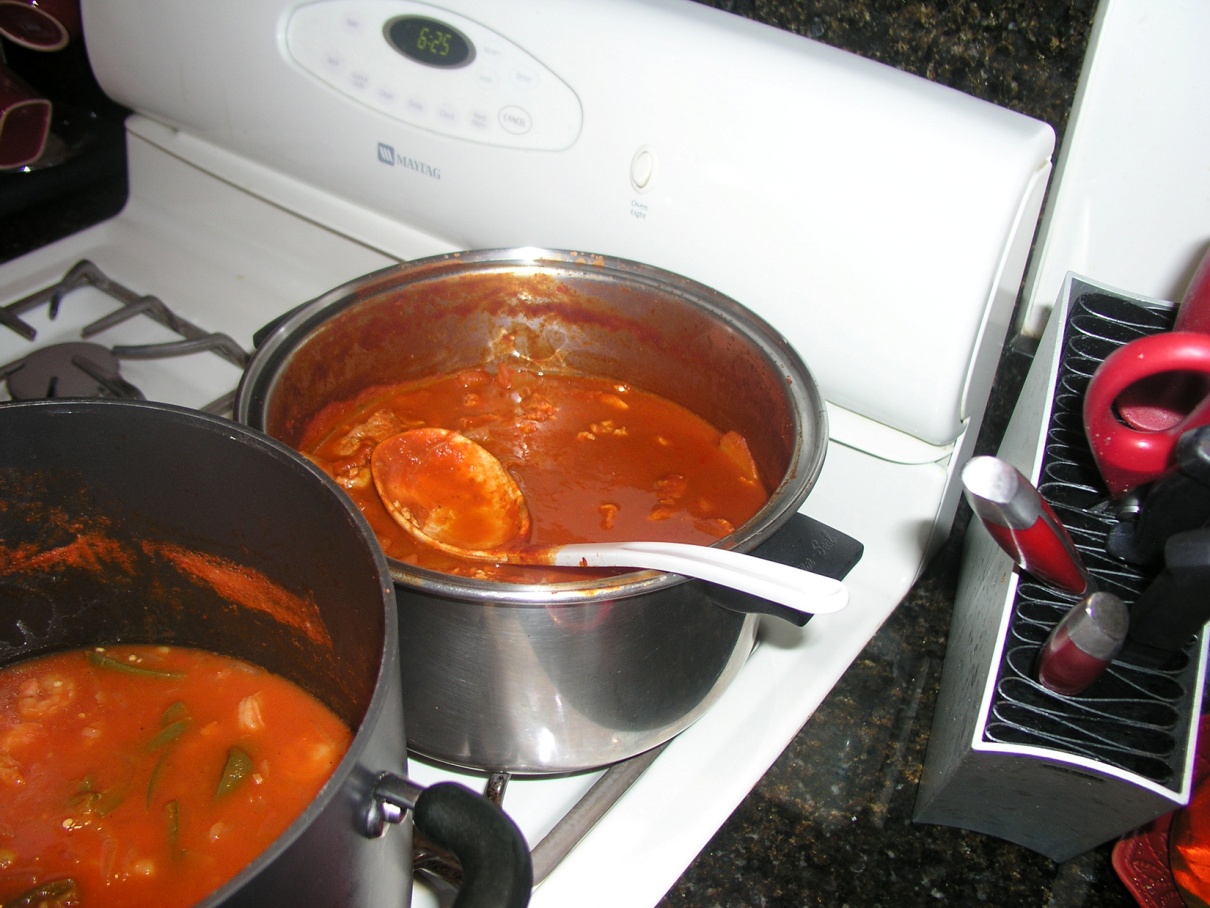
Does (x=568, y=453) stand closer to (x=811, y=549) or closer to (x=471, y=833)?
(x=811, y=549)

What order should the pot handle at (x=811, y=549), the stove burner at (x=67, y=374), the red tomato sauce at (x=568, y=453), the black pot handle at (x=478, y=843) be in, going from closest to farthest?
the black pot handle at (x=478, y=843) < the pot handle at (x=811, y=549) < the red tomato sauce at (x=568, y=453) < the stove burner at (x=67, y=374)

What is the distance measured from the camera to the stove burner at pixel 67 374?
39.2 inches

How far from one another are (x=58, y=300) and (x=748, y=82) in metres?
0.86

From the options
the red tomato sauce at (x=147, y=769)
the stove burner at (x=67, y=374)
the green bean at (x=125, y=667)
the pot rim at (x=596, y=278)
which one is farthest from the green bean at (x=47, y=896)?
the stove burner at (x=67, y=374)

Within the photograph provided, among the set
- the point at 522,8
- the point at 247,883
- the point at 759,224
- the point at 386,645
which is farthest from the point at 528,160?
the point at 247,883

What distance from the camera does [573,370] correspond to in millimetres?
1005

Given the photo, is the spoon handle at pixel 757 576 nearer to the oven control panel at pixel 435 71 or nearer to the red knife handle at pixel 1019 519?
the red knife handle at pixel 1019 519

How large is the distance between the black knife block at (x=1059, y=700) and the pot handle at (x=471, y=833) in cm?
35

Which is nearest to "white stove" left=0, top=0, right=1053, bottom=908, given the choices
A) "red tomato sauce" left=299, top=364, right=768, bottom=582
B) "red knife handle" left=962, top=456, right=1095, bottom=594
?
"red tomato sauce" left=299, top=364, right=768, bottom=582

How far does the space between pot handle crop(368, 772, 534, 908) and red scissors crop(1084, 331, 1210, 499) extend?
506mm

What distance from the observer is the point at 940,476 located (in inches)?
36.7

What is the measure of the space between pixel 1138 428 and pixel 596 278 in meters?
0.47

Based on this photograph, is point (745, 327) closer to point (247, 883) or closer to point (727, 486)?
point (727, 486)

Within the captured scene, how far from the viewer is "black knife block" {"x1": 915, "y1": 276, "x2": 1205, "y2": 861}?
0.60 m
